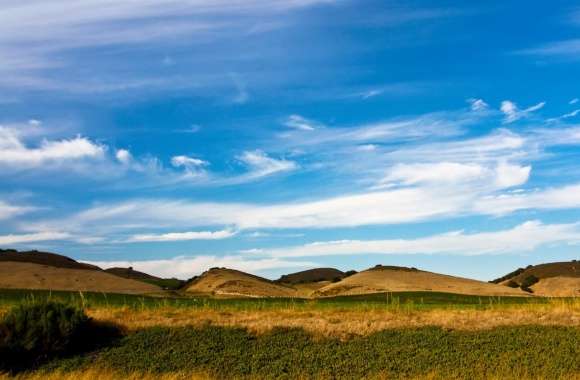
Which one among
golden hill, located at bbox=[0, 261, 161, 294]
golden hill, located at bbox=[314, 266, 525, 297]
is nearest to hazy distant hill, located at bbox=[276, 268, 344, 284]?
golden hill, located at bbox=[314, 266, 525, 297]

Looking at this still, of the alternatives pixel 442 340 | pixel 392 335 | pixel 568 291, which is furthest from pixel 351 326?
pixel 568 291

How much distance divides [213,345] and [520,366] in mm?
10605

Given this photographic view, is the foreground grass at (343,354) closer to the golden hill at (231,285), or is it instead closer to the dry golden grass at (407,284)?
the golden hill at (231,285)

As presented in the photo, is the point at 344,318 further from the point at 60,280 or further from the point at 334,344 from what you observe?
the point at 60,280

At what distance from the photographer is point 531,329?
75.2 feet

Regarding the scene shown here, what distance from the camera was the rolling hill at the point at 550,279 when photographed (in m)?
64.7

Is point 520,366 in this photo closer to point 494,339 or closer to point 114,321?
point 494,339

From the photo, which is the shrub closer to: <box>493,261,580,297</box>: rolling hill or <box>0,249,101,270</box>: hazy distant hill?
<box>0,249,101,270</box>: hazy distant hill

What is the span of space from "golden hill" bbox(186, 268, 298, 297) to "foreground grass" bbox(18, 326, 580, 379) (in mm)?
30360

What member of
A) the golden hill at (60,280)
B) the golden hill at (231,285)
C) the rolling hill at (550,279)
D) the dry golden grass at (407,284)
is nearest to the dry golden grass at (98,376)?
the golden hill at (60,280)

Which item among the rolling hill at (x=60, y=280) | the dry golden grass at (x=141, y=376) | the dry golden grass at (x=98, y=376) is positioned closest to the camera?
the dry golden grass at (x=141, y=376)

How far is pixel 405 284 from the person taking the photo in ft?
200

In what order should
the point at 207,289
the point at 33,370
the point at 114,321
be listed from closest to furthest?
the point at 33,370
the point at 114,321
the point at 207,289

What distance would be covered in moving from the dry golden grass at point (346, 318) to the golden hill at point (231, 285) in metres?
27.4
